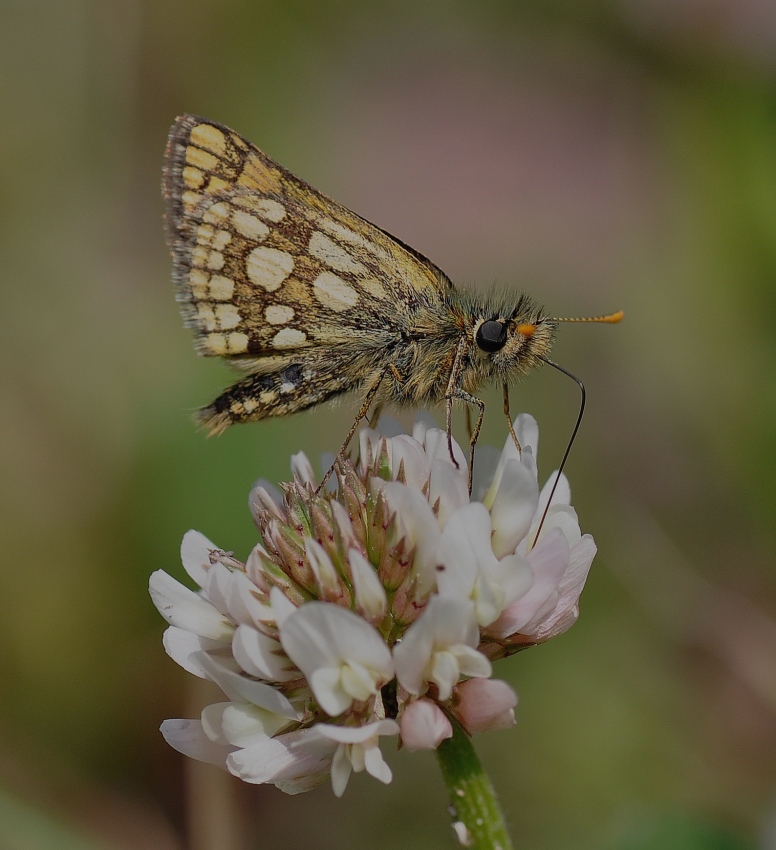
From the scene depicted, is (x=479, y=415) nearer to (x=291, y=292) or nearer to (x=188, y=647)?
(x=291, y=292)

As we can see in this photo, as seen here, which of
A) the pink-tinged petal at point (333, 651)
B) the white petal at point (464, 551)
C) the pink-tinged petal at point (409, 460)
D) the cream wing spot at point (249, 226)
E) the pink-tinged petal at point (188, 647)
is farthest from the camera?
the cream wing spot at point (249, 226)

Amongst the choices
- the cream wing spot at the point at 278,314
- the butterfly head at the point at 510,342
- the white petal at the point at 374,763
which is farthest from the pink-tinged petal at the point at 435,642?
the cream wing spot at the point at 278,314

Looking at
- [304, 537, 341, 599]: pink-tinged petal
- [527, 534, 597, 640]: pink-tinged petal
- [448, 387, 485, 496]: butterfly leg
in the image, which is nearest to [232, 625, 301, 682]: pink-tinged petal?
[304, 537, 341, 599]: pink-tinged petal

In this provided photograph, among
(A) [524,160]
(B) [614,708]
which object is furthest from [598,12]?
(B) [614,708]

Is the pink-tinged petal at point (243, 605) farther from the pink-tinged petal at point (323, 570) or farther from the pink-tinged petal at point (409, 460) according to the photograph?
the pink-tinged petal at point (409, 460)

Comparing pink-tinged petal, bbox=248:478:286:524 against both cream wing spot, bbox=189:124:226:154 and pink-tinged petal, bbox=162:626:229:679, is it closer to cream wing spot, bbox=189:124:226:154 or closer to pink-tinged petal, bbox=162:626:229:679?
pink-tinged petal, bbox=162:626:229:679
